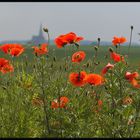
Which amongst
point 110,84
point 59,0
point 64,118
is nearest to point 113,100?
point 110,84

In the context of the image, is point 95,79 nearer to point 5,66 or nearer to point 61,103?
point 61,103

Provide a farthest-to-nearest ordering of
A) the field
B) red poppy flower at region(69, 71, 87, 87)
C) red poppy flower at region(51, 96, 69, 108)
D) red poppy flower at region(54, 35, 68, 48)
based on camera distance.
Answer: red poppy flower at region(54, 35, 68, 48), red poppy flower at region(69, 71, 87, 87), red poppy flower at region(51, 96, 69, 108), the field

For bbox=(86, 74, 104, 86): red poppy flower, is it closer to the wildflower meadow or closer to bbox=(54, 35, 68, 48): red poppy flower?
the wildflower meadow

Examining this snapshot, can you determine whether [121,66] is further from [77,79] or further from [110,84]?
[77,79]

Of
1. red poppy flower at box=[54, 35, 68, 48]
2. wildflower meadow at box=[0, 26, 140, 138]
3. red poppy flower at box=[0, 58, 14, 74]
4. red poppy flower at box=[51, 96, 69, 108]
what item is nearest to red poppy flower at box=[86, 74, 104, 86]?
wildflower meadow at box=[0, 26, 140, 138]

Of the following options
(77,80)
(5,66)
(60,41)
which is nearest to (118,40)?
(60,41)

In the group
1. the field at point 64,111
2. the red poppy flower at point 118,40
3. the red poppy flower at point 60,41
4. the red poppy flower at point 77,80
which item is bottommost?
the field at point 64,111

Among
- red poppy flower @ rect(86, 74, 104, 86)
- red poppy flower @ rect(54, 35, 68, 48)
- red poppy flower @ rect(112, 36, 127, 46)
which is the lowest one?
red poppy flower @ rect(86, 74, 104, 86)

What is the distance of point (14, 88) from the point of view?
426 cm

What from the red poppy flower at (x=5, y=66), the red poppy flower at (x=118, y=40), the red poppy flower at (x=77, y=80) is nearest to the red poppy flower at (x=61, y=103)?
the red poppy flower at (x=77, y=80)

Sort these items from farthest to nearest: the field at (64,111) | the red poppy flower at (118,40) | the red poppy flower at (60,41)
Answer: the red poppy flower at (118,40), the red poppy flower at (60,41), the field at (64,111)

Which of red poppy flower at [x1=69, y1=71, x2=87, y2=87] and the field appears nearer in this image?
the field

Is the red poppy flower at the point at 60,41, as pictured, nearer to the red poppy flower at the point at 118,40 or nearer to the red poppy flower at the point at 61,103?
the red poppy flower at the point at 61,103

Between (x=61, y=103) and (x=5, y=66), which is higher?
(x=5, y=66)
